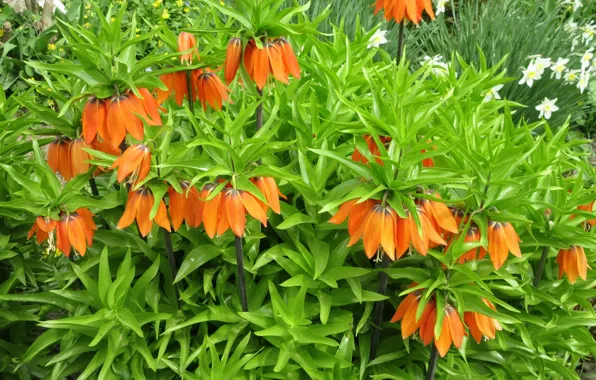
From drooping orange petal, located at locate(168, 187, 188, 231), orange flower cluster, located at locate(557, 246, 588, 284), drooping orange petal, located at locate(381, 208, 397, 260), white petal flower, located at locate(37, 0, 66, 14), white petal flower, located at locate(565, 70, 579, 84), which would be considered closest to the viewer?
drooping orange petal, located at locate(381, 208, 397, 260)

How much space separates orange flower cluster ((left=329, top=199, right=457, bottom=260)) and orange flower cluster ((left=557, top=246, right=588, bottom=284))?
0.45 metres

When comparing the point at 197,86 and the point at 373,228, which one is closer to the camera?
the point at 373,228

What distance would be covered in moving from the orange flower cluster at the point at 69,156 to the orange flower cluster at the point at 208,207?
253 mm

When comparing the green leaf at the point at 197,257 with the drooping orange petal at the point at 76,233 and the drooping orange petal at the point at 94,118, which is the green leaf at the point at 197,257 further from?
the drooping orange petal at the point at 94,118

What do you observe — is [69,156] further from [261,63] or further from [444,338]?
[444,338]

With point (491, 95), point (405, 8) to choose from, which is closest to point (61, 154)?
point (405, 8)

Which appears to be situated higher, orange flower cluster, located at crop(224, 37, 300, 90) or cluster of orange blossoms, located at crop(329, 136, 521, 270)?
orange flower cluster, located at crop(224, 37, 300, 90)

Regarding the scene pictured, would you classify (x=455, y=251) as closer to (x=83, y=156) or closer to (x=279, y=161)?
(x=279, y=161)

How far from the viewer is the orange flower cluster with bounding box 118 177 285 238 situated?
1436 millimetres

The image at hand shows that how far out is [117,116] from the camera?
1489mm

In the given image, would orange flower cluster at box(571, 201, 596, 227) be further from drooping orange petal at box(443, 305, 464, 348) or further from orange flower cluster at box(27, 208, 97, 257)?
orange flower cluster at box(27, 208, 97, 257)

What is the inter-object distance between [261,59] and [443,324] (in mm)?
728

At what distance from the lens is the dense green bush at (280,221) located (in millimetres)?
1486

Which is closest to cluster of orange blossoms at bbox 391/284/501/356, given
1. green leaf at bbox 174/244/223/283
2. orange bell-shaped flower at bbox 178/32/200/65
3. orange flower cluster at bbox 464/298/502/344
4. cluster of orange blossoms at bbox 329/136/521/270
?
orange flower cluster at bbox 464/298/502/344
